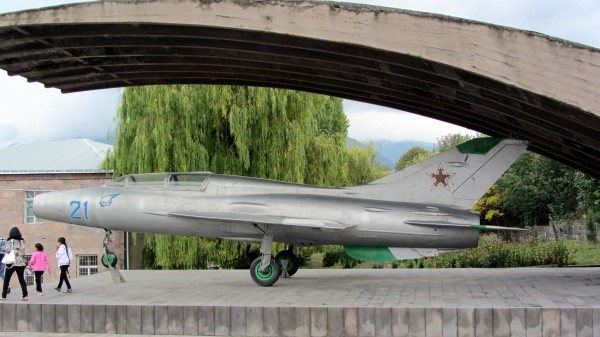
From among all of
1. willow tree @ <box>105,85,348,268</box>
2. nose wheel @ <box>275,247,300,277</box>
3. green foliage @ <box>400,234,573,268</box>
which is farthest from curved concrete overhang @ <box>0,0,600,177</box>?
green foliage @ <box>400,234,573,268</box>

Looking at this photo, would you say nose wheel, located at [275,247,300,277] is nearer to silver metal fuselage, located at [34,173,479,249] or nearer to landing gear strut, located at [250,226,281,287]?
silver metal fuselage, located at [34,173,479,249]

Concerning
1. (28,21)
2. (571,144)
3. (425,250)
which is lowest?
(425,250)

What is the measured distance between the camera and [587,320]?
11.0 m

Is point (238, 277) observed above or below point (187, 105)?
below

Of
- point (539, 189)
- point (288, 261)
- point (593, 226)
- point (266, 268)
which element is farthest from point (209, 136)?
point (539, 189)

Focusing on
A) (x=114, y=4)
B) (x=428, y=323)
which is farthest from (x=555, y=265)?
(x=114, y=4)

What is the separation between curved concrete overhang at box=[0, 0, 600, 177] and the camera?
11562 millimetres

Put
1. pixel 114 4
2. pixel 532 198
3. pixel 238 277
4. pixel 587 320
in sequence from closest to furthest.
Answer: pixel 587 320
pixel 114 4
pixel 238 277
pixel 532 198

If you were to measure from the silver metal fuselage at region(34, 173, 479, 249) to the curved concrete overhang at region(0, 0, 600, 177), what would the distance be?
2.86 metres

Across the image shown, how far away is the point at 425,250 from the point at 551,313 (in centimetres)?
425

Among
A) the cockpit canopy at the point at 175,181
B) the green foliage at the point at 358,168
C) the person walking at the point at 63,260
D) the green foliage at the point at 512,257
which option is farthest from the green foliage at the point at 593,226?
the person walking at the point at 63,260

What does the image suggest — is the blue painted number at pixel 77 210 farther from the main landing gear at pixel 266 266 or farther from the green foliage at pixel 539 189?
the green foliage at pixel 539 189

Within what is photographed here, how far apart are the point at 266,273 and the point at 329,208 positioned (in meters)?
2.14

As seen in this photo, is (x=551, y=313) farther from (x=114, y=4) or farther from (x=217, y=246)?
(x=217, y=246)
